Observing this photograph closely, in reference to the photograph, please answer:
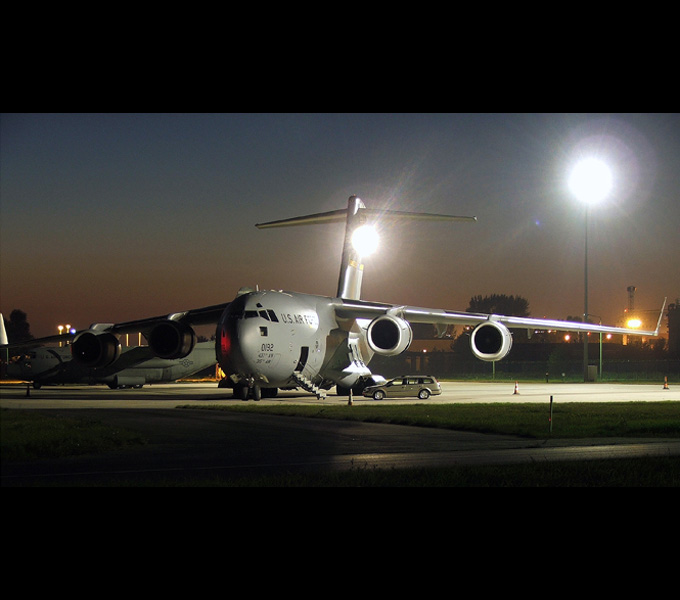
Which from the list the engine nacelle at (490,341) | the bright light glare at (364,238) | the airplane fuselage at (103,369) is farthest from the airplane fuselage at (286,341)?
the airplane fuselage at (103,369)

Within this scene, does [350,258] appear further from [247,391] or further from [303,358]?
[247,391]

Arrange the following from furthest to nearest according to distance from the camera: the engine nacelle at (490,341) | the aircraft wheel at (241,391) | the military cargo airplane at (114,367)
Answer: the military cargo airplane at (114,367) < the engine nacelle at (490,341) < the aircraft wheel at (241,391)

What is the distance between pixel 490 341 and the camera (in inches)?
1341

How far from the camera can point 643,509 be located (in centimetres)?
1030

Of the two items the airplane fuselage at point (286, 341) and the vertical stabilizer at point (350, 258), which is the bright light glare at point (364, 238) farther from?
the airplane fuselage at point (286, 341)

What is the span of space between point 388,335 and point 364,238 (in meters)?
8.42

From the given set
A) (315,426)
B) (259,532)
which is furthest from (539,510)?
(315,426)

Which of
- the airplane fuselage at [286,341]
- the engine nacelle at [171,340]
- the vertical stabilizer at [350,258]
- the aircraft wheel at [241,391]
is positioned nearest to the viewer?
the airplane fuselage at [286,341]

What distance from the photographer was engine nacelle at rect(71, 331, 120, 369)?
24.8 meters

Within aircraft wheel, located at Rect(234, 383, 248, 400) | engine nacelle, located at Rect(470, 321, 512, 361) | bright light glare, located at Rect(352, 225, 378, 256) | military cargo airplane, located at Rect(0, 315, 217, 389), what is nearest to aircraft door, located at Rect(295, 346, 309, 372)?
aircraft wheel, located at Rect(234, 383, 248, 400)

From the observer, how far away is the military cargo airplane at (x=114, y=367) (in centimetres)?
3912

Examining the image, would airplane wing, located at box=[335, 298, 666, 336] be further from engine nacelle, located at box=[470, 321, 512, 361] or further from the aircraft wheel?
the aircraft wheel

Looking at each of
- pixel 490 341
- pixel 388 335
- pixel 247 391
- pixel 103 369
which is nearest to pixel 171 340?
pixel 247 391

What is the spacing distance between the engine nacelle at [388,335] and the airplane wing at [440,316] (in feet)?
3.14
